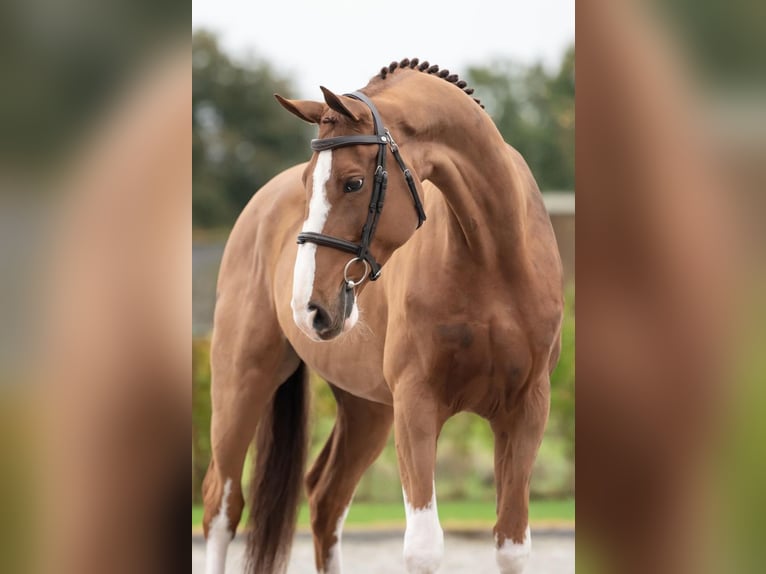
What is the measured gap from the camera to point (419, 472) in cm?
254

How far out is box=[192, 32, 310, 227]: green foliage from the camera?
8797mm

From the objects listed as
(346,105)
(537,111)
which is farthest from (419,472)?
(537,111)

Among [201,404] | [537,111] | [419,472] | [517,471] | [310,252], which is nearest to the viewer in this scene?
[310,252]

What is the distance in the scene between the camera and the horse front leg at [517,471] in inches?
103

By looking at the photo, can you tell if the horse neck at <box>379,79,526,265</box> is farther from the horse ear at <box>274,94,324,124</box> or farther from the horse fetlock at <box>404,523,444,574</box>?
the horse fetlock at <box>404,523,444,574</box>

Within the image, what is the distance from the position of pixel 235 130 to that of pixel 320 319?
7769 millimetres

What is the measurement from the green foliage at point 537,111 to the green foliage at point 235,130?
2.16 metres

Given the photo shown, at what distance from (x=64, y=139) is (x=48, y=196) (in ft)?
0.17

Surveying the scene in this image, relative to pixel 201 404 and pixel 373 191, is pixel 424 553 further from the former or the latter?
pixel 201 404

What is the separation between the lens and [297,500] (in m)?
3.87

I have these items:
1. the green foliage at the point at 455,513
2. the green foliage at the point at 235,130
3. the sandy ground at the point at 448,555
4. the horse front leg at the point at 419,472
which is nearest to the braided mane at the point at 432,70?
the horse front leg at the point at 419,472

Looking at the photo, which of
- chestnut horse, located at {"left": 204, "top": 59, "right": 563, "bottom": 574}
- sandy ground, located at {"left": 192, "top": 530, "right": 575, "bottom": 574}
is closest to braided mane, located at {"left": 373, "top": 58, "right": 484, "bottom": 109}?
chestnut horse, located at {"left": 204, "top": 59, "right": 563, "bottom": 574}

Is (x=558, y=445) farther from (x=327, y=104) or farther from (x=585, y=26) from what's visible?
(x=585, y=26)

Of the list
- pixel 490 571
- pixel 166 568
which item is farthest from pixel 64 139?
pixel 490 571
